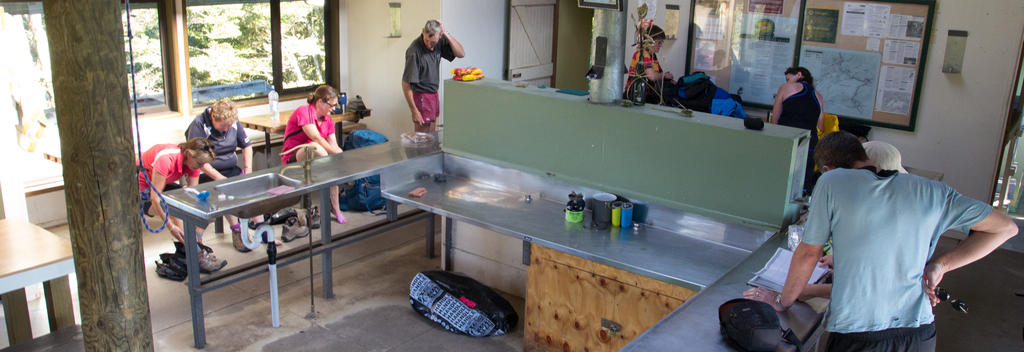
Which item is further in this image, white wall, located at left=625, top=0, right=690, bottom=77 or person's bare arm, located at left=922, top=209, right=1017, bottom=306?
white wall, located at left=625, top=0, right=690, bottom=77

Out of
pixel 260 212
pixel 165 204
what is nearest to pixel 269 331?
pixel 260 212

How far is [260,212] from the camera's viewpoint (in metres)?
4.63

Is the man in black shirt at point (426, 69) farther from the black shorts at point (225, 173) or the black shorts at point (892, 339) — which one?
the black shorts at point (892, 339)

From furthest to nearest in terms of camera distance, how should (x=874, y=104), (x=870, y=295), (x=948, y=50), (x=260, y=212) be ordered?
(x=874, y=104)
(x=948, y=50)
(x=260, y=212)
(x=870, y=295)

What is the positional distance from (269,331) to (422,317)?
0.88 metres

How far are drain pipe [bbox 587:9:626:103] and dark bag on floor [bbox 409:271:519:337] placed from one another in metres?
1.33

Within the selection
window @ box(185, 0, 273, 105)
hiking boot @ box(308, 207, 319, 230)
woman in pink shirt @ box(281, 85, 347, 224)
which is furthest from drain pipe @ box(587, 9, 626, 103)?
window @ box(185, 0, 273, 105)

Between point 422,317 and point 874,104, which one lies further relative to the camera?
point 874,104

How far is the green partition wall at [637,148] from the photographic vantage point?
12.8 feet

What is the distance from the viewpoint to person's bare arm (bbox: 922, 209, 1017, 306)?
9.17ft

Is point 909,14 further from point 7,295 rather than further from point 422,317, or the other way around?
point 7,295

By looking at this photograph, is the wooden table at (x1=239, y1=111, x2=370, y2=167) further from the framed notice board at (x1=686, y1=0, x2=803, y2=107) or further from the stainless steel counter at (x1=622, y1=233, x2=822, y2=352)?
the stainless steel counter at (x1=622, y1=233, x2=822, y2=352)

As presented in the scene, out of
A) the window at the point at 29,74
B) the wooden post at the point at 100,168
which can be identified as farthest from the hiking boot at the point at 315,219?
the wooden post at the point at 100,168

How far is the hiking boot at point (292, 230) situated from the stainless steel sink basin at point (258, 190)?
1341 mm
